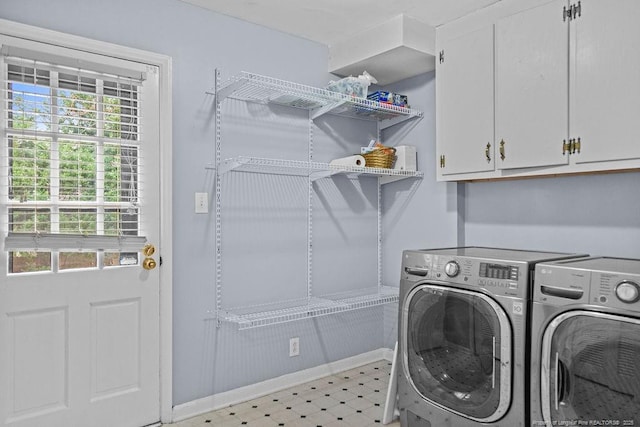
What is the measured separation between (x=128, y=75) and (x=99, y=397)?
1.65m

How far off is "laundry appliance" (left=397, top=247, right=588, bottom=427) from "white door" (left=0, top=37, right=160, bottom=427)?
4.52 feet

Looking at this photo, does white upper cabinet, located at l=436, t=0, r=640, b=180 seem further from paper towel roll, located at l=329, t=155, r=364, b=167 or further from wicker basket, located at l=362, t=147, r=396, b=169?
paper towel roll, located at l=329, t=155, r=364, b=167

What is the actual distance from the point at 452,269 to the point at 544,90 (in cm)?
104

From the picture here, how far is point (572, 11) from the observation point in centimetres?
217

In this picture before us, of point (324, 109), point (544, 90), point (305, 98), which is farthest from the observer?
point (324, 109)

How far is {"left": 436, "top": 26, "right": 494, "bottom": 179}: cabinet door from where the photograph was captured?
253 centimetres

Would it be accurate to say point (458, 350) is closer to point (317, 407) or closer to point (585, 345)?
point (585, 345)

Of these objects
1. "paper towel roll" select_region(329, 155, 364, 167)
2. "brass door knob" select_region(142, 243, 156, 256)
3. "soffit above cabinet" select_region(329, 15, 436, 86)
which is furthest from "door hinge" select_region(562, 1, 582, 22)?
"brass door knob" select_region(142, 243, 156, 256)

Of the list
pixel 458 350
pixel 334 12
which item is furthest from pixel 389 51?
pixel 458 350

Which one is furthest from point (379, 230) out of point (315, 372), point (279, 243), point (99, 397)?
point (99, 397)

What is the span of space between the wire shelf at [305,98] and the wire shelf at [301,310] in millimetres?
1267

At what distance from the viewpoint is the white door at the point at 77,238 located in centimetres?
201

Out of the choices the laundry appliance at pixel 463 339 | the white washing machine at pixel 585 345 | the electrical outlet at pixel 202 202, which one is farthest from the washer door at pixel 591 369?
the electrical outlet at pixel 202 202

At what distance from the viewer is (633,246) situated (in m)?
2.25
